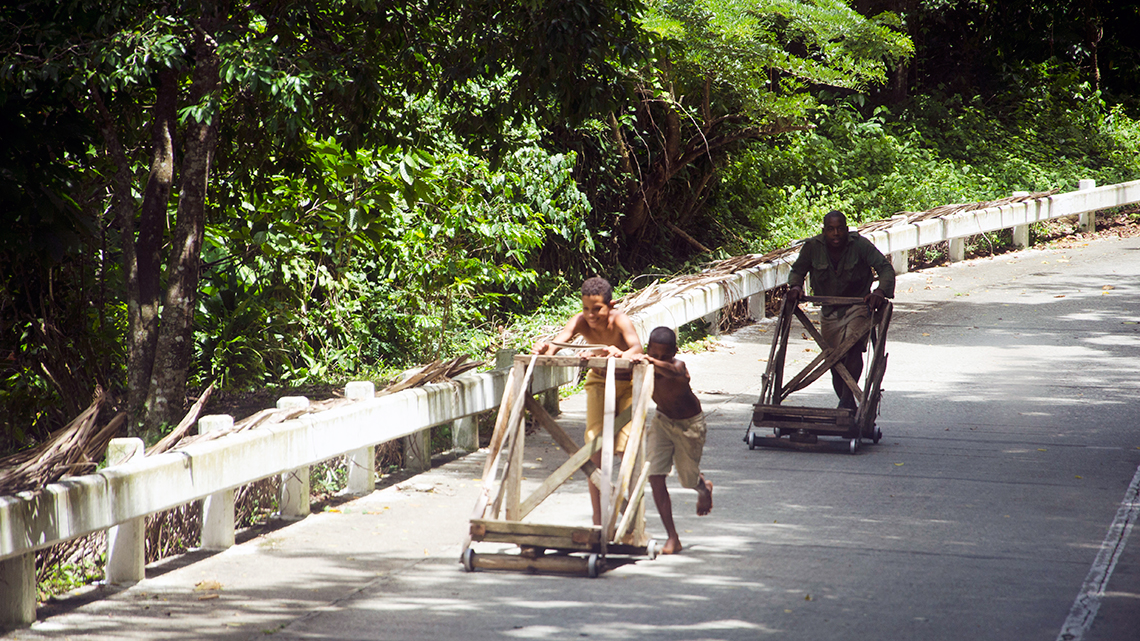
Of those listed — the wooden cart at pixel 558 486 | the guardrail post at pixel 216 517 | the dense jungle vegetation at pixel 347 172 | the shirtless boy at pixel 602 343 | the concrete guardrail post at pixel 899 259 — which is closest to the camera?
the wooden cart at pixel 558 486

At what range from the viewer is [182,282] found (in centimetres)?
924

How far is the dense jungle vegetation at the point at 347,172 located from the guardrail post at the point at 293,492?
78.5 inches

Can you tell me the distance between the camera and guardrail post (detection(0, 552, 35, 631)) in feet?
18.0

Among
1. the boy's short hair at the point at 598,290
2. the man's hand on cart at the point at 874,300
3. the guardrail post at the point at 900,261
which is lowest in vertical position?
the man's hand on cart at the point at 874,300

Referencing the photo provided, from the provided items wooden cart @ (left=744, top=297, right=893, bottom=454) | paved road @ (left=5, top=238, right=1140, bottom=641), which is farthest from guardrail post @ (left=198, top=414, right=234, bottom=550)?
wooden cart @ (left=744, top=297, right=893, bottom=454)

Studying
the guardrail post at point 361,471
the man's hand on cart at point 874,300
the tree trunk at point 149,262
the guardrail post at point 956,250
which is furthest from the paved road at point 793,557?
the guardrail post at point 956,250

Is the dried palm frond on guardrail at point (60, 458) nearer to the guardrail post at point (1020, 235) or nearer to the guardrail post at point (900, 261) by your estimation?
the guardrail post at point (900, 261)

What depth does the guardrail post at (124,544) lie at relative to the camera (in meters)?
6.28

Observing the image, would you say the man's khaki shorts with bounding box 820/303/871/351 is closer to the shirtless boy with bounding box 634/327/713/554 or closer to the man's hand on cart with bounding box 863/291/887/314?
the man's hand on cart with bounding box 863/291/887/314

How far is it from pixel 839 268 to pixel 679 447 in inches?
140

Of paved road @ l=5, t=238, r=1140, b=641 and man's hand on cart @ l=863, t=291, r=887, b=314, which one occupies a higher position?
man's hand on cart @ l=863, t=291, r=887, b=314

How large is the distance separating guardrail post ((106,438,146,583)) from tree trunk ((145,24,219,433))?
9.75 ft

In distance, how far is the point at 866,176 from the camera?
876 inches

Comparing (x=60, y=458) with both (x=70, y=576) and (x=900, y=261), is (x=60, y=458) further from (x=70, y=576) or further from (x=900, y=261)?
(x=900, y=261)
